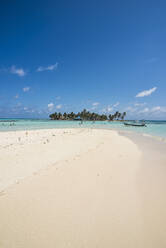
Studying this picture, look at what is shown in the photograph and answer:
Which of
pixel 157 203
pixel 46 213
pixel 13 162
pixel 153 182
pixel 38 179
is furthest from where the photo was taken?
pixel 13 162

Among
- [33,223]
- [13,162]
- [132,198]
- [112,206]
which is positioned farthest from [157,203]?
[13,162]

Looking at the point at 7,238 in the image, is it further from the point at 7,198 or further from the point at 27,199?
the point at 7,198

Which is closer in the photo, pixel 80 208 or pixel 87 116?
pixel 80 208

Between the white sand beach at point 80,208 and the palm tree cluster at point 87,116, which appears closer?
the white sand beach at point 80,208

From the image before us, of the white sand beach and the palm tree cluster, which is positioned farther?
the palm tree cluster

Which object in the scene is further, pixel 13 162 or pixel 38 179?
pixel 13 162

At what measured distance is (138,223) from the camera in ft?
6.60

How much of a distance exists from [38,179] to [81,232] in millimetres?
1989

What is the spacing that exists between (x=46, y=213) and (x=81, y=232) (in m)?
0.78

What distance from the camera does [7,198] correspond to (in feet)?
8.00

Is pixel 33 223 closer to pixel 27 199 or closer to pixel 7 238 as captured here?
pixel 7 238

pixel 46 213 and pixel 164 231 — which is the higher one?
pixel 46 213

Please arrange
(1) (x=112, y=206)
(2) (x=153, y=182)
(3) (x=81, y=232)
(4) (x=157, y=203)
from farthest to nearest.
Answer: (2) (x=153, y=182)
(4) (x=157, y=203)
(1) (x=112, y=206)
(3) (x=81, y=232)

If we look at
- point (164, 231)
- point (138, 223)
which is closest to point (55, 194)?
point (138, 223)
